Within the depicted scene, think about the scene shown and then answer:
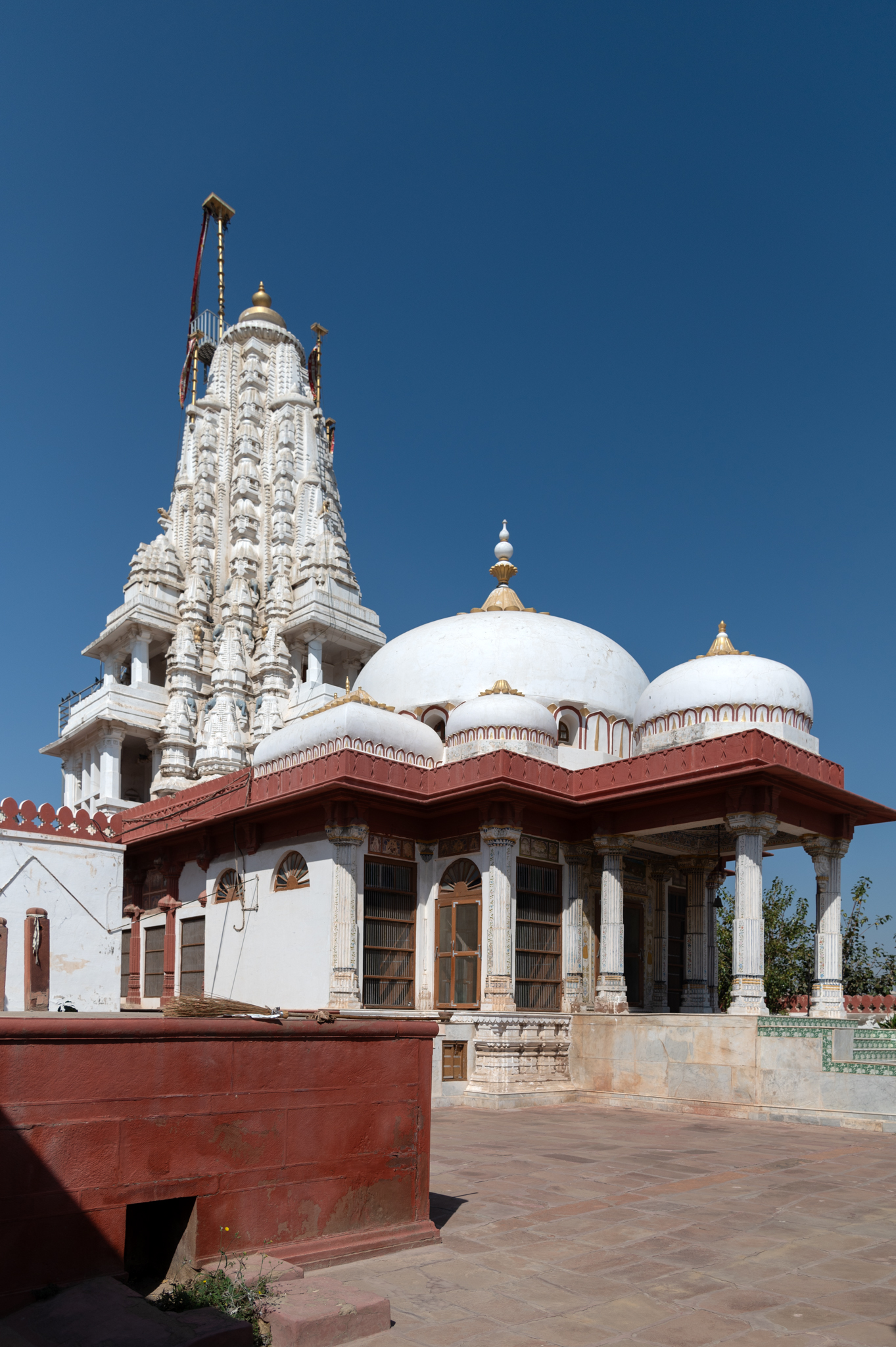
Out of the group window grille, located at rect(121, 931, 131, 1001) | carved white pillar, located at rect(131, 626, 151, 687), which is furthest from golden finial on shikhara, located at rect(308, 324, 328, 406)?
window grille, located at rect(121, 931, 131, 1001)

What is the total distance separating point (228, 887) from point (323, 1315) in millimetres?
17172

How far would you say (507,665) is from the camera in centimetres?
2306

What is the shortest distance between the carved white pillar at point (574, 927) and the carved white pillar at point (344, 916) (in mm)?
3732

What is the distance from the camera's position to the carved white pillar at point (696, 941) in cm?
2259

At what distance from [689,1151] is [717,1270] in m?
5.45

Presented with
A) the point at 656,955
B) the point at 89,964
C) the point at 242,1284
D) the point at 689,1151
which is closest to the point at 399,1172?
the point at 242,1284

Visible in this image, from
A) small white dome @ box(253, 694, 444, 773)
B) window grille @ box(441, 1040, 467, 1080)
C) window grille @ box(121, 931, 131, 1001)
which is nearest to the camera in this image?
window grille @ box(441, 1040, 467, 1080)

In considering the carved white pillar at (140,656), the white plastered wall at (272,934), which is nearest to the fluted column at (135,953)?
the white plastered wall at (272,934)

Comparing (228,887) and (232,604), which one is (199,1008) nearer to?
(228,887)

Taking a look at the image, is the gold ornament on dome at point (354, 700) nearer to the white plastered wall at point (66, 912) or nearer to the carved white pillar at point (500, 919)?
the carved white pillar at point (500, 919)

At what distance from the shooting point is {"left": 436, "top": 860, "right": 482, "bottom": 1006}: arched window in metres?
19.0

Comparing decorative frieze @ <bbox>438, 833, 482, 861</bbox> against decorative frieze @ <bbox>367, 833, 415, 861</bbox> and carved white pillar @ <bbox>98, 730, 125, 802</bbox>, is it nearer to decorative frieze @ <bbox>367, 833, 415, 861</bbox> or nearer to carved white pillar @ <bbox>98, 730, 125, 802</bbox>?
decorative frieze @ <bbox>367, 833, 415, 861</bbox>

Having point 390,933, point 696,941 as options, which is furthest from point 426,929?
point 696,941

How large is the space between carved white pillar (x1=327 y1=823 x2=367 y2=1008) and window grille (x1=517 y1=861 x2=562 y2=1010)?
9.07ft
